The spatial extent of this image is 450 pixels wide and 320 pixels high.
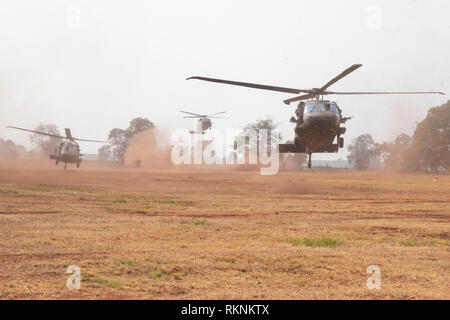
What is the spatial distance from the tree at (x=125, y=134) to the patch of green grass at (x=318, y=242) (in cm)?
13218

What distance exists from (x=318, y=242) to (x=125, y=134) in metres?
147

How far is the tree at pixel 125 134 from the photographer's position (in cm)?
15062

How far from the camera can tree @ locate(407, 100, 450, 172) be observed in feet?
278

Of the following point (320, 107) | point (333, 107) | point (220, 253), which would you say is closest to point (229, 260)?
point (220, 253)

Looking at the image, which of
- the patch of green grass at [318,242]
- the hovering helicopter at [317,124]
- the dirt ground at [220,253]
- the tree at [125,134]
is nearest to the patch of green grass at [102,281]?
the dirt ground at [220,253]

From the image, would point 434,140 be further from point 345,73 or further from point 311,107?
point 345,73

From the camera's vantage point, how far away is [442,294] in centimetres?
905

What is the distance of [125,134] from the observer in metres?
158

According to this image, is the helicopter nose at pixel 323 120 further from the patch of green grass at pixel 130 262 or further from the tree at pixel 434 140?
the tree at pixel 434 140

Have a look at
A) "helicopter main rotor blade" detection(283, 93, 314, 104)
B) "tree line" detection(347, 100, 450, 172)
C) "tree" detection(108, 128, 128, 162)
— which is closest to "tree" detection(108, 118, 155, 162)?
"tree" detection(108, 128, 128, 162)

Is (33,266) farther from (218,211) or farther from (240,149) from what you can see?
(240,149)

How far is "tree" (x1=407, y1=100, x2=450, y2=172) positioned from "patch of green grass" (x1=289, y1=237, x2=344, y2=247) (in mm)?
75144
